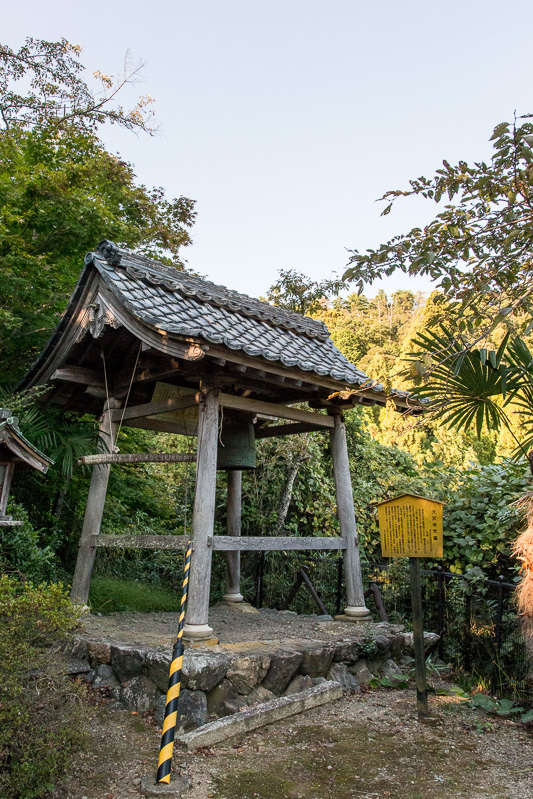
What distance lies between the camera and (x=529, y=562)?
4.41 metres

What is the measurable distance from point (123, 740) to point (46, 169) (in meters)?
8.58

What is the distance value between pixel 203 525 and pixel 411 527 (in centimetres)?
190

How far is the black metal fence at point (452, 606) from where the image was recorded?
5.71 m

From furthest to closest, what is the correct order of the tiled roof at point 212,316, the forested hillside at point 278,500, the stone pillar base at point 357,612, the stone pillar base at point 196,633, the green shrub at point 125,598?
the green shrub at point 125,598
the forested hillside at point 278,500
the stone pillar base at point 357,612
the tiled roof at point 212,316
the stone pillar base at point 196,633

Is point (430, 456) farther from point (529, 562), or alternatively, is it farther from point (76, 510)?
point (529, 562)

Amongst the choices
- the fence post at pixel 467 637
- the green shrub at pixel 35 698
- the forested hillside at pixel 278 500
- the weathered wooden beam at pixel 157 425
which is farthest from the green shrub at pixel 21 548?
the fence post at pixel 467 637

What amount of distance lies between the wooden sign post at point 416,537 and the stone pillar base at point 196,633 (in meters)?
1.74

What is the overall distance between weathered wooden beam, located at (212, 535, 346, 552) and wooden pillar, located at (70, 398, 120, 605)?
1573 millimetres

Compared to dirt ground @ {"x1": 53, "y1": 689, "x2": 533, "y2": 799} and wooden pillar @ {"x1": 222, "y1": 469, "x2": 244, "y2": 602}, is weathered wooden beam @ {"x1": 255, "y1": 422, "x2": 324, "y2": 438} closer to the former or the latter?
wooden pillar @ {"x1": 222, "y1": 469, "x2": 244, "y2": 602}

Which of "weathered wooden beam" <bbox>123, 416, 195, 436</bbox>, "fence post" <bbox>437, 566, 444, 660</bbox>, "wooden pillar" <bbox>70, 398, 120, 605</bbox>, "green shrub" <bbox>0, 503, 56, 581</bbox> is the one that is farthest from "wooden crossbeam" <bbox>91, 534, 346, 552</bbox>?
"weathered wooden beam" <bbox>123, 416, 195, 436</bbox>

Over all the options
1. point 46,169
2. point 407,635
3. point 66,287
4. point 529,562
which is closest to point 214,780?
point 529,562

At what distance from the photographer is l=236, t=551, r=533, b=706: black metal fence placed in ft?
18.7

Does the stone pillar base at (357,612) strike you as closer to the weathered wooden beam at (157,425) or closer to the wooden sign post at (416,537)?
the wooden sign post at (416,537)

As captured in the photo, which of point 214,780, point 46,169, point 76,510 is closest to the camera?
point 214,780
